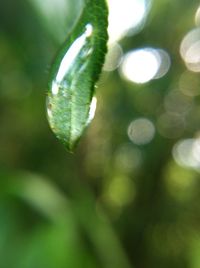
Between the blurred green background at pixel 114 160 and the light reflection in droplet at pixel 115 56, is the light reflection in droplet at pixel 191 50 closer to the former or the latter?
the blurred green background at pixel 114 160

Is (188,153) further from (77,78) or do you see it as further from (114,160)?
(77,78)

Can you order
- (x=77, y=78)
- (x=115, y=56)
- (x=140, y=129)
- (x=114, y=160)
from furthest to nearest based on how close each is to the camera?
(x=114, y=160) < (x=140, y=129) < (x=115, y=56) < (x=77, y=78)

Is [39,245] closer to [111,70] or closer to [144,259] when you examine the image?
[111,70]

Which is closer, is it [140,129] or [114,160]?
[140,129]

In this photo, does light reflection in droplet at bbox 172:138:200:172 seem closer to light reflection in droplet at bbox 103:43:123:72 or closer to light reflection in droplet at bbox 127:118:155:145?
light reflection in droplet at bbox 127:118:155:145

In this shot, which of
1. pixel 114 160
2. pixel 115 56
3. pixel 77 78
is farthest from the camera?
pixel 114 160

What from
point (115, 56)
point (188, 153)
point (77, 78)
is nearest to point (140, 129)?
point (188, 153)
